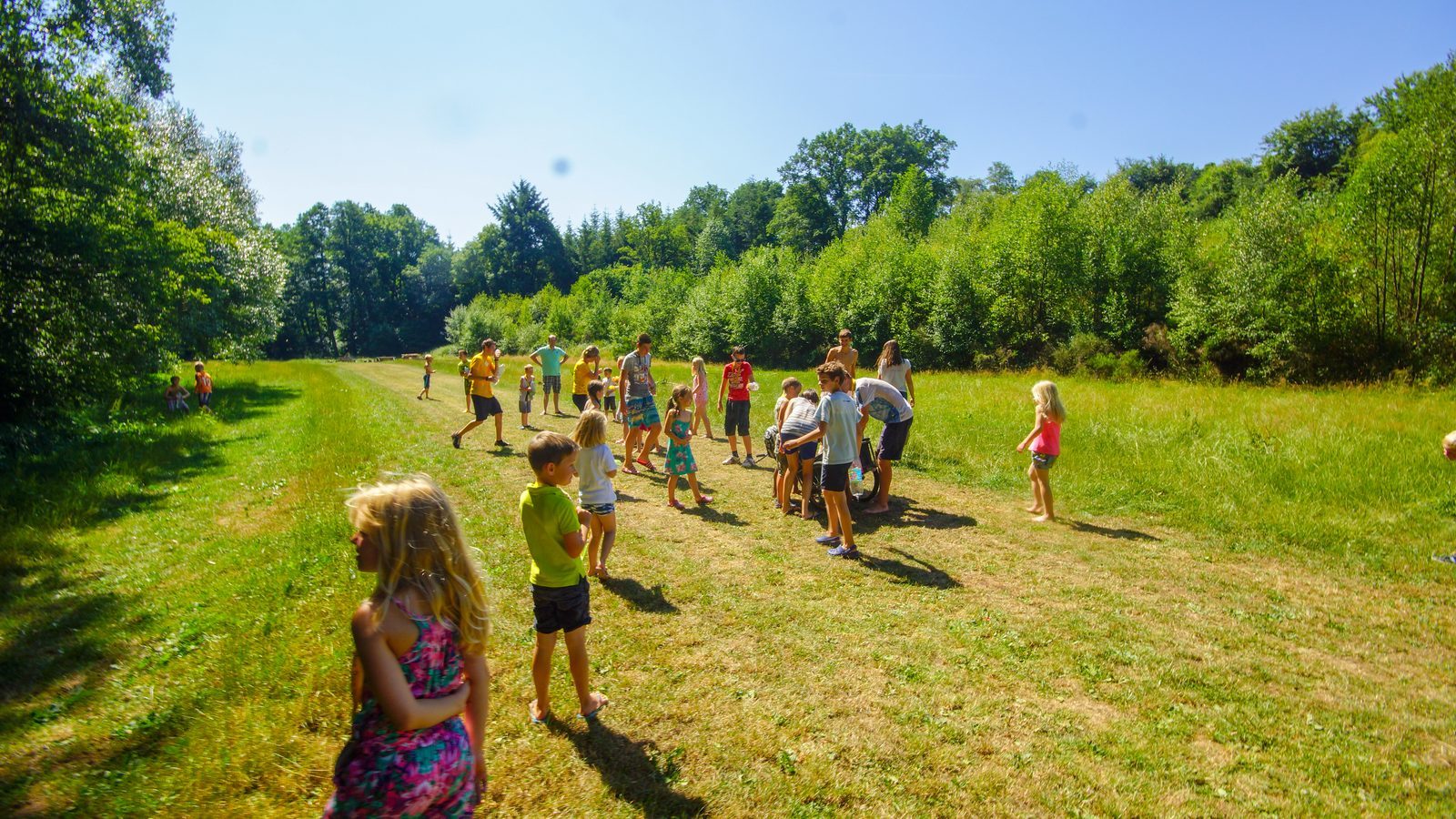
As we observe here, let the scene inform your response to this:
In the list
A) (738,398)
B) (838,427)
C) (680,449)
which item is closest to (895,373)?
(738,398)

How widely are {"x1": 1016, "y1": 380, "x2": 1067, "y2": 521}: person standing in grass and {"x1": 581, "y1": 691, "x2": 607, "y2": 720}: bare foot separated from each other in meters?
6.40

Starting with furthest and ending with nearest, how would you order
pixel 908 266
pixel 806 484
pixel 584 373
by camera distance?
pixel 908 266 < pixel 584 373 < pixel 806 484

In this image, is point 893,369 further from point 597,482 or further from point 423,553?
point 423,553

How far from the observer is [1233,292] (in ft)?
72.7

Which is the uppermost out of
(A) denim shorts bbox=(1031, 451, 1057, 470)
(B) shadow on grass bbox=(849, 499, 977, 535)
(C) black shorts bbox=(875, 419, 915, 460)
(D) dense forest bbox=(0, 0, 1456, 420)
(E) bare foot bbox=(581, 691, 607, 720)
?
(D) dense forest bbox=(0, 0, 1456, 420)

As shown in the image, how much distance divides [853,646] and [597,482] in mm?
2647

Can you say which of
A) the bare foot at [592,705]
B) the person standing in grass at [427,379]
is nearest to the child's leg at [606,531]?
the bare foot at [592,705]

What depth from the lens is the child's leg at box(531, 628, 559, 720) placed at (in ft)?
13.5

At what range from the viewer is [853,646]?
5207 millimetres

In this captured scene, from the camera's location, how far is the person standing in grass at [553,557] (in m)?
3.97

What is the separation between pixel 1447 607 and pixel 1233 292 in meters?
20.2

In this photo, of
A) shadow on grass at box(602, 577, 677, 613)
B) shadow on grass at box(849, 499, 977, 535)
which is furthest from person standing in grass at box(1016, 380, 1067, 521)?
shadow on grass at box(602, 577, 677, 613)

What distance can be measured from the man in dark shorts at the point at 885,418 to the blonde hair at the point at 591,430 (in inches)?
167

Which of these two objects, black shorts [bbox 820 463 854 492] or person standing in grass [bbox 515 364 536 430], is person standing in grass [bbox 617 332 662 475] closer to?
black shorts [bbox 820 463 854 492]
